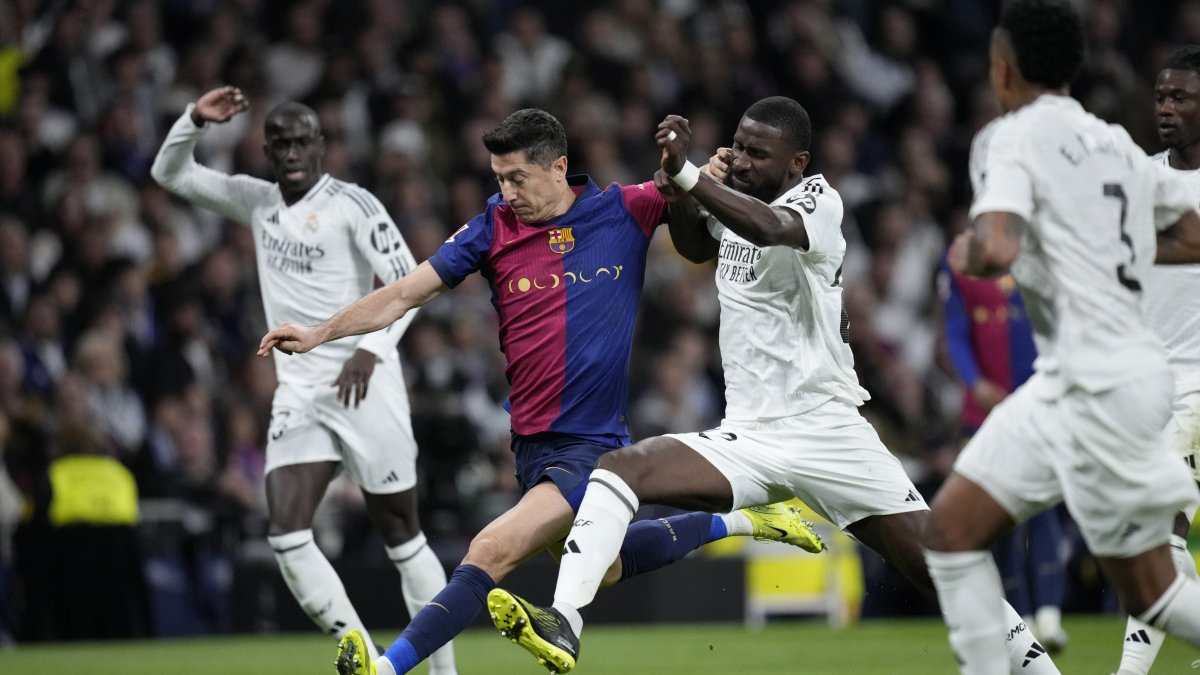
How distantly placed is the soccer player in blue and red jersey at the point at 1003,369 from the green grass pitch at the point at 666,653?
20.6 inches

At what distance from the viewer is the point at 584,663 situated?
33.2ft

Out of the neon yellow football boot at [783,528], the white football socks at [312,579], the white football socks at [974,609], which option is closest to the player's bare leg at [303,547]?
the white football socks at [312,579]

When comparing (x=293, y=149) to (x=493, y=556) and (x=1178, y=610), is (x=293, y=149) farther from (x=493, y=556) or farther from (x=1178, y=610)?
(x=1178, y=610)

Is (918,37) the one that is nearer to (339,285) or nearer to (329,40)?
(329,40)

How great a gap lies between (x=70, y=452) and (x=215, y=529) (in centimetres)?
134

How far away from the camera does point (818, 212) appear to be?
19.8 ft

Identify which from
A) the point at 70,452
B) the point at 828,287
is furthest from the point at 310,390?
the point at 70,452

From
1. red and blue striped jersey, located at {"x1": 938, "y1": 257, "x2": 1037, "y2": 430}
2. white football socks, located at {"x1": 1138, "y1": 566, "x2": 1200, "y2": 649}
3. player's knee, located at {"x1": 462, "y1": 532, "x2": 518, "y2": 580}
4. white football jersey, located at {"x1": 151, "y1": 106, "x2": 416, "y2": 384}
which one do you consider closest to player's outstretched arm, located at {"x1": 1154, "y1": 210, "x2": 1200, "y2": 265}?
white football socks, located at {"x1": 1138, "y1": 566, "x2": 1200, "y2": 649}

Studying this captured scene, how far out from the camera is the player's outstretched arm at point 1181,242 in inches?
209

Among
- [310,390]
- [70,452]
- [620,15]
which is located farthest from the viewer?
[620,15]

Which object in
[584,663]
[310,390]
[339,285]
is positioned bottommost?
[584,663]

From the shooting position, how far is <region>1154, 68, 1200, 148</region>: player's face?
6.98m

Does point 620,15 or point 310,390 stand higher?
point 620,15

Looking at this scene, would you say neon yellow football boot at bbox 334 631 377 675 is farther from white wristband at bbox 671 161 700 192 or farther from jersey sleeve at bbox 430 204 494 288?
white wristband at bbox 671 161 700 192
